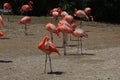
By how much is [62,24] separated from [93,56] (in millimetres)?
1399

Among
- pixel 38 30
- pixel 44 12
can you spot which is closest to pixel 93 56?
pixel 38 30

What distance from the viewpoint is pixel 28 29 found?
57.4 feet

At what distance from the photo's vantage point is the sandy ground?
8.91m

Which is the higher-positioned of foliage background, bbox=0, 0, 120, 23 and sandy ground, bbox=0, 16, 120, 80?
foliage background, bbox=0, 0, 120, 23

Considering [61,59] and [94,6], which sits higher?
[94,6]

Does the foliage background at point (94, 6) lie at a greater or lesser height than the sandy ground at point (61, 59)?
greater

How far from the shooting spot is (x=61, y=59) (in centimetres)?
1086

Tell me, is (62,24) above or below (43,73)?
above

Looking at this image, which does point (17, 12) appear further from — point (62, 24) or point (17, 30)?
point (62, 24)

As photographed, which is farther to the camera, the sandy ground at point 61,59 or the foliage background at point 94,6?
the foliage background at point 94,6

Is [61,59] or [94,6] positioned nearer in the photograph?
[61,59]

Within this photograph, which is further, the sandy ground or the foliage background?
the foliage background

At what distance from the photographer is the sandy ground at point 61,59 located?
8914 millimetres

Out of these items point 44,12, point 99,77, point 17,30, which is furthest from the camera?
point 44,12
